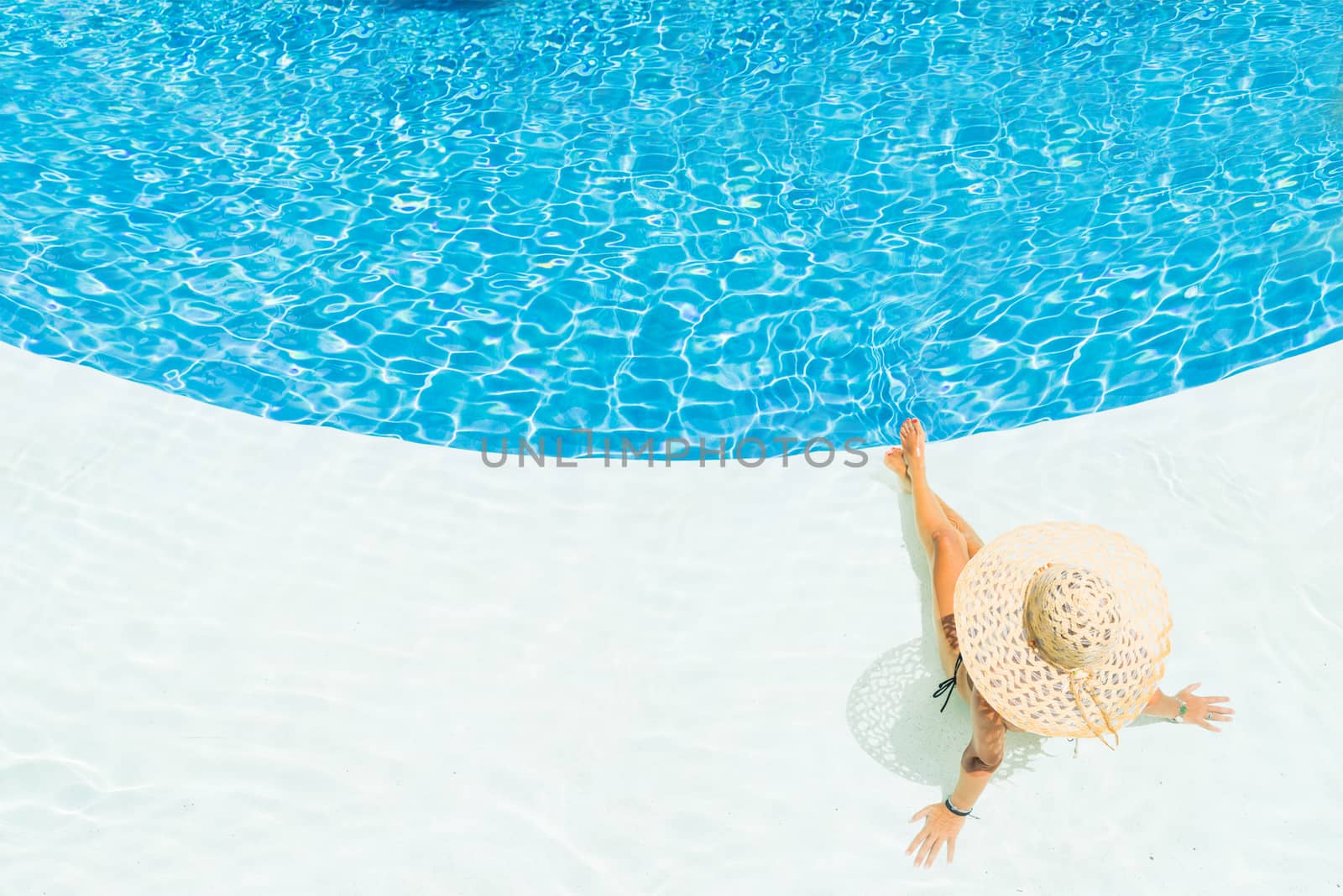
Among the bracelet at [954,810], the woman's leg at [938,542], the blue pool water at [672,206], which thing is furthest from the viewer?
the blue pool water at [672,206]

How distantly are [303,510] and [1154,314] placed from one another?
4.31 meters

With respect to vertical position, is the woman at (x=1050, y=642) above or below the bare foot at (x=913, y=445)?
below

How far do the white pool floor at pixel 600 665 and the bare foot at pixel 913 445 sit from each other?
0.60 ft

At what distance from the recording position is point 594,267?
243 inches

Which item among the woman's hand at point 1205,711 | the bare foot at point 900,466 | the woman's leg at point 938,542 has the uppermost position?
the bare foot at point 900,466

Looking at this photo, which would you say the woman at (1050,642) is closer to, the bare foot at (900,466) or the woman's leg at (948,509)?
the woman's leg at (948,509)

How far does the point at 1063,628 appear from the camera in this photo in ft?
9.17

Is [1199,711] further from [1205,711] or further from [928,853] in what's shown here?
[928,853]

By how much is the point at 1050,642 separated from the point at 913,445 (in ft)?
6.39

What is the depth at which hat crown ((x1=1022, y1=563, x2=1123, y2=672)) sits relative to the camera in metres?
2.77

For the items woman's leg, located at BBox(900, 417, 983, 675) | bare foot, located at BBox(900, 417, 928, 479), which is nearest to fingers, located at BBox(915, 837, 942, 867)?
woman's leg, located at BBox(900, 417, 983, 675)

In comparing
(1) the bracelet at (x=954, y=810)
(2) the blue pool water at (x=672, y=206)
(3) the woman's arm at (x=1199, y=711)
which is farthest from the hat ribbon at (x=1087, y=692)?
(2) the blue pool water at (x=672, y=206)

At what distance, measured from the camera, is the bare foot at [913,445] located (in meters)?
4.67

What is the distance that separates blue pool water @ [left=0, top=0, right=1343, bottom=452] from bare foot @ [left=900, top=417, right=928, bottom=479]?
439 millimetres
